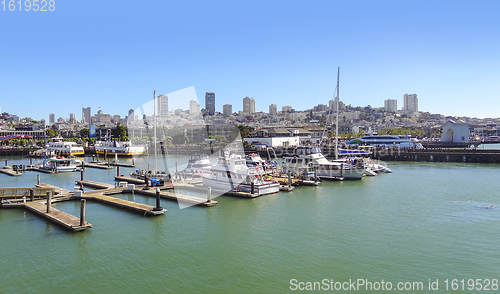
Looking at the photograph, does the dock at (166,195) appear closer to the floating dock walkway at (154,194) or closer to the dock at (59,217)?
the floating dock walkway at (154,194)

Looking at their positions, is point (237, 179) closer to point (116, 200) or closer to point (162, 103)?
point (116, 200)

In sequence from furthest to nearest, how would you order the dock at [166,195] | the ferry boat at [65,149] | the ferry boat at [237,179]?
the ferry boat at [65,149]
the ferry boat at [237,179]
the dock at [166,195]

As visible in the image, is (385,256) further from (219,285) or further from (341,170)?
(341,170)

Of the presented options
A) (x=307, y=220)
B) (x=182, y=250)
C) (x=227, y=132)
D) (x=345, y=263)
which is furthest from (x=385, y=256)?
(x=227, y=132)

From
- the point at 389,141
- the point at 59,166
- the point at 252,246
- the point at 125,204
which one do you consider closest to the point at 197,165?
the point at 125,204

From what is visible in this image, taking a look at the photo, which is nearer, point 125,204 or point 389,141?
point 125,204

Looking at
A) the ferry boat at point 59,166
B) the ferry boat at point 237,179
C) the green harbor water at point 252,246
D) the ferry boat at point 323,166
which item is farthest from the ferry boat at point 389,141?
the ferry boat at point 59,166
